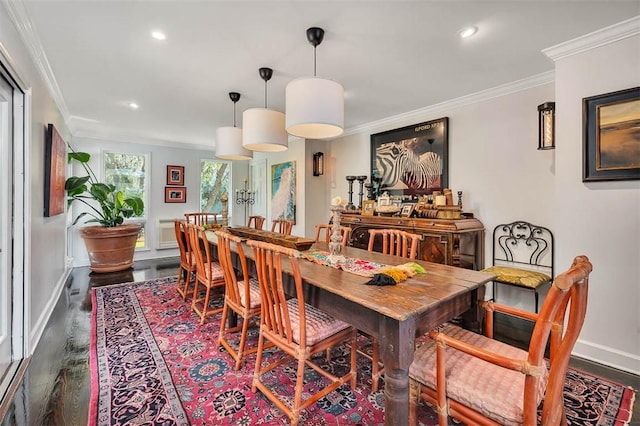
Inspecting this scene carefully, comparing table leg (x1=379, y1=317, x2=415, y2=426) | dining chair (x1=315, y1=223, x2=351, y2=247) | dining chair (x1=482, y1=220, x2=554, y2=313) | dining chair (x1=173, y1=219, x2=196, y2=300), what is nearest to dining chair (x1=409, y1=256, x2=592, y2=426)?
table leg (x1=379, y1=317, x2=415, y2=426)

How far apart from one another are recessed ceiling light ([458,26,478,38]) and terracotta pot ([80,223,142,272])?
5.24m

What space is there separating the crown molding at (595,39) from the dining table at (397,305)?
2.01m

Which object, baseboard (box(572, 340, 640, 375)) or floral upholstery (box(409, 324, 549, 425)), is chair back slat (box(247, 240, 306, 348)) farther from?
baseboard (box(572, 340, 640, 375))

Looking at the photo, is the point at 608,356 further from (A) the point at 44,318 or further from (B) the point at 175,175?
(B) the point at 175,175

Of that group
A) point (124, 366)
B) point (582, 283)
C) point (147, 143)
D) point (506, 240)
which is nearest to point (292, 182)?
point (147, 143)

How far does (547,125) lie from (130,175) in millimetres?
6733

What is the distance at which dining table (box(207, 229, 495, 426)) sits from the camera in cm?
123

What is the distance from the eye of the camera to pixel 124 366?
6.89 feet

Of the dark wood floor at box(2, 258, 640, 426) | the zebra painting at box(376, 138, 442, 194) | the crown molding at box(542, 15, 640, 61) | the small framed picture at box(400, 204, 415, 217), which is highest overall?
the crown molding at box(542, 15, 640, 61)

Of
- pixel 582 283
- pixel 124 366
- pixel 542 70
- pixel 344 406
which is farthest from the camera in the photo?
pixel 542 70

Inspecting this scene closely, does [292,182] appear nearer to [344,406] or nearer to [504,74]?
[504,74]

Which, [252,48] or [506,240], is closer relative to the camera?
[252,48]

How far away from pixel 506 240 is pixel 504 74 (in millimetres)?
1728

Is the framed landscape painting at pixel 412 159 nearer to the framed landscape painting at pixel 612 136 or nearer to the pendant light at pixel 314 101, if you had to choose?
the framed landscape painting at pixel 612 136
